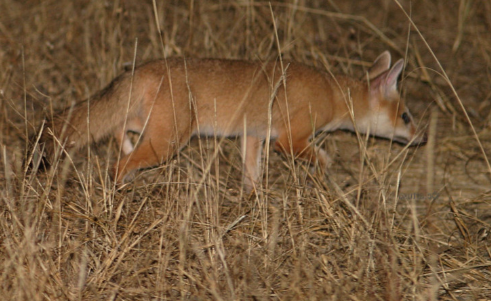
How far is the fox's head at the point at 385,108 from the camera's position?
5414 millimetres

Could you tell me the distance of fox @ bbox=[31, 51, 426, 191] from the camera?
448 cm

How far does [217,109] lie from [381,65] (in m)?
1.59

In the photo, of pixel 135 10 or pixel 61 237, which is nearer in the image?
pixel 61 237

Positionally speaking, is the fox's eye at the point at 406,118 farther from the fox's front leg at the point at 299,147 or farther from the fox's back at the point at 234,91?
the fox's front leg at the point at 299,147

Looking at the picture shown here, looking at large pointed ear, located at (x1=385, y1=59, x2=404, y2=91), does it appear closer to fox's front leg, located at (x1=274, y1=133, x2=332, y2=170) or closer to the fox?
the fox

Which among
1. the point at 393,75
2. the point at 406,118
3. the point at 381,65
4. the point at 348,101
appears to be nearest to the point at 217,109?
the point at 348,101

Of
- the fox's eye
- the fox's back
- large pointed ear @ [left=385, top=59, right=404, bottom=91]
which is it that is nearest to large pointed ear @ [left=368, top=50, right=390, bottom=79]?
large pointed ear @ [left=385, top=59, right=404, bottom=91]

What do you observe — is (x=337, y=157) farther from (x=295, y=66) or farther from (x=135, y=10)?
(x=135, y=10)

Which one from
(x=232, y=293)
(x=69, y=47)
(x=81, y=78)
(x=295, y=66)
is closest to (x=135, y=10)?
(x=69, y=47)

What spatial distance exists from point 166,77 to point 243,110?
2.17 ft

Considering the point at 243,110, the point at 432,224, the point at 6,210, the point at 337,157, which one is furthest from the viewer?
the point at 337,157

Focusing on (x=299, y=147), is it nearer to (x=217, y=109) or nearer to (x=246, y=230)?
(x=217, y=109)

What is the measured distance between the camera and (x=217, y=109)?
4.79 metres

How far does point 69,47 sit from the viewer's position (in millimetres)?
6840
